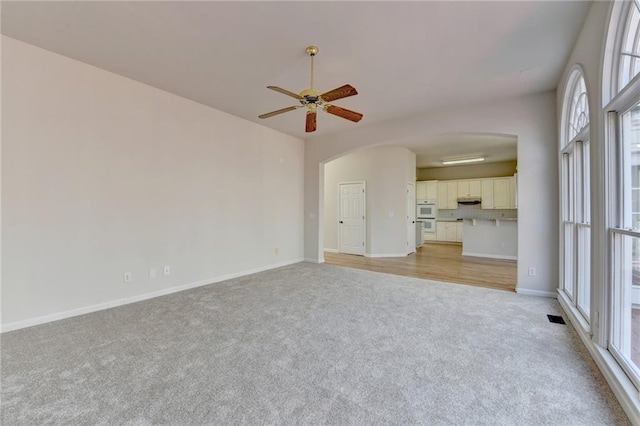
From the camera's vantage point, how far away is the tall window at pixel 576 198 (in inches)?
113

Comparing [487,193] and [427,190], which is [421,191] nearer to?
[427,190]

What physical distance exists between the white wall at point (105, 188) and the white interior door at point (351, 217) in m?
3.37

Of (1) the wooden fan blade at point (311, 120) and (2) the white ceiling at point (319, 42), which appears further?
(1) the wooden fan blade at point (311, 120)

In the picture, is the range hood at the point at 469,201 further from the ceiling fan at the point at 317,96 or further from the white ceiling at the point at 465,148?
the ceiling fan at the point at 317,96

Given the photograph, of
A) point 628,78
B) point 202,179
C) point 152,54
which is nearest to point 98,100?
point 152,54

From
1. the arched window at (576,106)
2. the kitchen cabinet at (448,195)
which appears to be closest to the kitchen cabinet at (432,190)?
the kitchen cabinet at (448,195)

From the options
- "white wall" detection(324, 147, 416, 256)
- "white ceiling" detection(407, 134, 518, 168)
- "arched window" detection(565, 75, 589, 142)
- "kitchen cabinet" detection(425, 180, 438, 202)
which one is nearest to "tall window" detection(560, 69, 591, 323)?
"arched window" detection(565, 75, 589, 142)

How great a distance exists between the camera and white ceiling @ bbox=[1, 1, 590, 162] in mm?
2324

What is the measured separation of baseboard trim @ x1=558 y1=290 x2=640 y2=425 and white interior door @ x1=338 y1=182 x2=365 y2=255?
205 inches

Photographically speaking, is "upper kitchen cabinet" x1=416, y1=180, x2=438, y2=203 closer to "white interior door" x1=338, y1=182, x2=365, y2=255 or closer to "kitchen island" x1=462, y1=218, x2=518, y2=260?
"kitchen island" x1=462, y1=218, x2=518, y2=260

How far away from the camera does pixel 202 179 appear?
4438 mm

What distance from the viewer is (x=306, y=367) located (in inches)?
82.4

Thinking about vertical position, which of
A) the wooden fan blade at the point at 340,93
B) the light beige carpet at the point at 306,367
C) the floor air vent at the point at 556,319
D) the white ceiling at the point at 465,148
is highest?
the white ceiling at the point at 465,148

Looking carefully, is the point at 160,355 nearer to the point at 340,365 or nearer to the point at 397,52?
the point at 340,365
